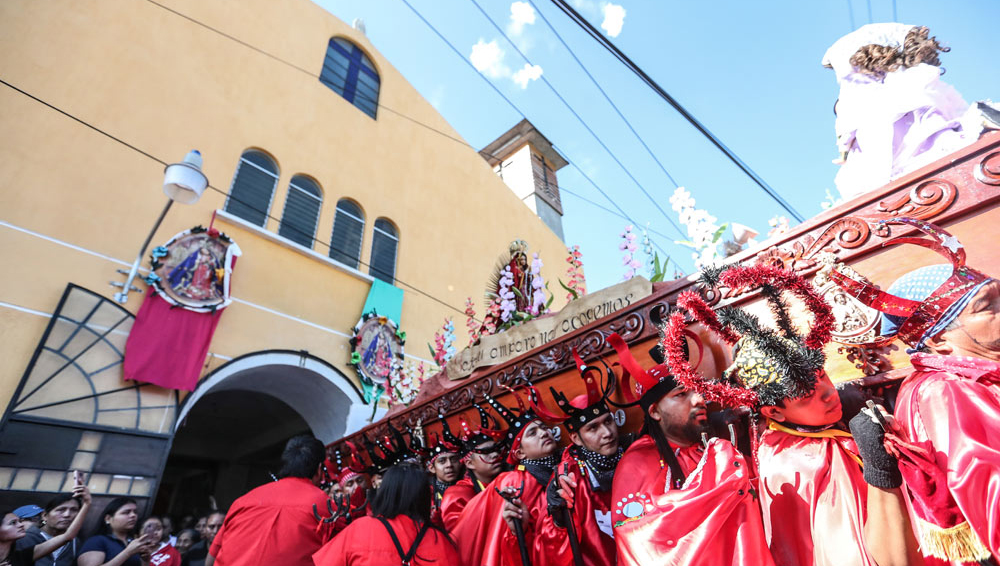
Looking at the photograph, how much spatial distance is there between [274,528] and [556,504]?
222cm

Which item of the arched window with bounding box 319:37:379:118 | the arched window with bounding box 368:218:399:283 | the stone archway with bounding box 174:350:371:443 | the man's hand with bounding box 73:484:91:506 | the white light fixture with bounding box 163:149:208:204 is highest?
the arched window with bounding box 319:37:379:118

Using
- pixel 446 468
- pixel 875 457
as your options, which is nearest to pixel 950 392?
pixel 875 457

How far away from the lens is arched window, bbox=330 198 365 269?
30.8 feet

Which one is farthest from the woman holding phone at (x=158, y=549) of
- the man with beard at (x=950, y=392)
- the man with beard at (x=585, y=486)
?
the man with beard at (x=950, y=392)

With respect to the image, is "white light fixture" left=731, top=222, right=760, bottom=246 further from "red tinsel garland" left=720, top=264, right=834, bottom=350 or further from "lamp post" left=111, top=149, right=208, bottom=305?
"lamp post" left=111, top=149, right=208, bottom=305

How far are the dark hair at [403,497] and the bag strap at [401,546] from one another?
0.05 metres

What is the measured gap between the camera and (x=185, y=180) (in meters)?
5.87

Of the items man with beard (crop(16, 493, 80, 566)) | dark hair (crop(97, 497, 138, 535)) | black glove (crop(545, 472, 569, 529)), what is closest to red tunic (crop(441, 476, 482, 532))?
black glove (crop(545, 472, 569, 529))

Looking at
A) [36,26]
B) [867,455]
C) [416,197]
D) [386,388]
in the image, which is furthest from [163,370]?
[867,455]

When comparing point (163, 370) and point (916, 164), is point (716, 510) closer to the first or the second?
point (916, 164)

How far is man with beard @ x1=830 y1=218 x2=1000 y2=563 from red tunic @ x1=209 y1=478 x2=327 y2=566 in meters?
3.58

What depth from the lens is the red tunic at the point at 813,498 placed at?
5.48ft

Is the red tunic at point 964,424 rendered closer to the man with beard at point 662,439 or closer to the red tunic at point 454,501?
the man with beard at point 662,439

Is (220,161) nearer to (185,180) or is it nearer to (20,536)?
(185,180)
